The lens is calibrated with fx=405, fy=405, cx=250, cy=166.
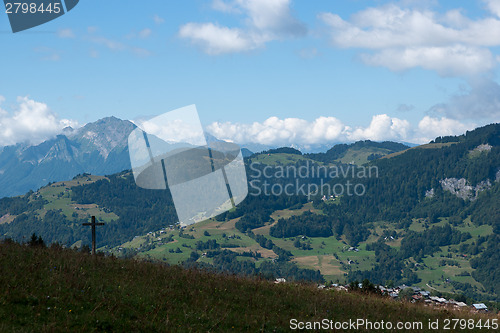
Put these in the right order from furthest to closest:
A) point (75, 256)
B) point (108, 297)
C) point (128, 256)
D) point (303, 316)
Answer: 1. point (128, 256)
2. point (75, 256)
3. point (303, 316)
4. point (108, 297)

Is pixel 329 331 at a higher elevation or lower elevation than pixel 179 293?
lower

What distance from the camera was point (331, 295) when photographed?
1928cm

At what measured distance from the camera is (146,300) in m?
14.3

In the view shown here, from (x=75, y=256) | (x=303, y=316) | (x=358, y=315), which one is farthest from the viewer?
(x=75, y=256)

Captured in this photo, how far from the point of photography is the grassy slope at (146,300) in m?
→ 12.2

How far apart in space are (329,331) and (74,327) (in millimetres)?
8154

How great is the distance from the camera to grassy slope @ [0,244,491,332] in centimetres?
1216

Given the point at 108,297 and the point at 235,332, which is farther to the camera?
the point at 108,297

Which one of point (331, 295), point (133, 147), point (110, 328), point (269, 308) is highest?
point (133, 147)

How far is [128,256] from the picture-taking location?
21516mm

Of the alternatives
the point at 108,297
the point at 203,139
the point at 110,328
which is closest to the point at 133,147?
the point at 203,139

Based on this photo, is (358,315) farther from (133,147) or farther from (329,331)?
(133,147)

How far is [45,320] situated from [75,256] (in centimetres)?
725

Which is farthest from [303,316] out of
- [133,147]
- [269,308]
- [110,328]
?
[133,147]
